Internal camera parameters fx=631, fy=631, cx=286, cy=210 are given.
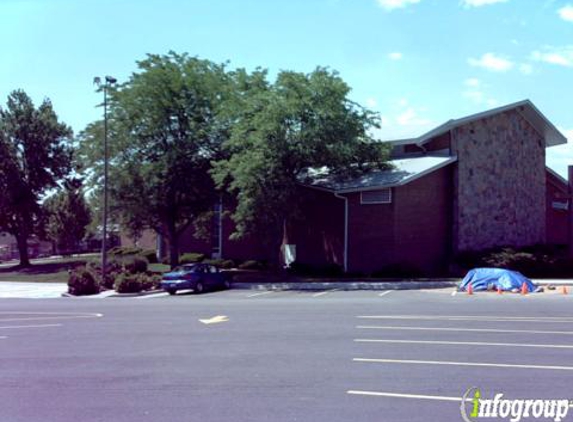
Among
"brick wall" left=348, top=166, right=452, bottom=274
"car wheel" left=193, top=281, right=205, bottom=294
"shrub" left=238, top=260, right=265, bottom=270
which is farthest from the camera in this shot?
"shrub" left=238, top=260, right=265, bottom=270

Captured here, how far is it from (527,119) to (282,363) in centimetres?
3536

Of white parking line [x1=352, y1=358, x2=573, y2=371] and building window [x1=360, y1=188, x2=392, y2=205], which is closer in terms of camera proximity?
white parking line [x1=352, y1=358, x2=573, y2=371]

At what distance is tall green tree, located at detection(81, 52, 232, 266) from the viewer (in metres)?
35.6

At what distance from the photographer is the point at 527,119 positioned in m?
40.6

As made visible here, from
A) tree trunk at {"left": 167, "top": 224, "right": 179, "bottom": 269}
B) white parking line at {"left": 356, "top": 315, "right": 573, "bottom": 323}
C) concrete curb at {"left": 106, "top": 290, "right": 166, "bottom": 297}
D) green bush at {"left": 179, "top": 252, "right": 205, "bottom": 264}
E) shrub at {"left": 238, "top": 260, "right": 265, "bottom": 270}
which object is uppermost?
tree trunk at {"left": 167, "top": 224, "right": 179, "bottom": 269}

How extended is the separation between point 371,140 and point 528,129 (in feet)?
42.7

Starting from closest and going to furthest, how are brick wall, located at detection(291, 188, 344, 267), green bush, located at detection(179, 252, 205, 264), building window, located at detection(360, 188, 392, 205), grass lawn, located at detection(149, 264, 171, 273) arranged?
building window, located at detection(360, 188, 392, 205), brick wall, located at detection(291, 188, 344, 267), grass lawn, located at detection(149, 264, 171, 273), green bush, located at detection(179, 252, 205, 264)

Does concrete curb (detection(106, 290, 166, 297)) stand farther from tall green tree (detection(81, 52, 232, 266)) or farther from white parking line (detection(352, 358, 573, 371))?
white parking line (detection(352, 358, 573, 371))

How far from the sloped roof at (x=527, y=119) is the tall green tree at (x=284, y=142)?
16.1ft

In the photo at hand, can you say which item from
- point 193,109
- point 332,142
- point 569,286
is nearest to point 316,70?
point 332,142

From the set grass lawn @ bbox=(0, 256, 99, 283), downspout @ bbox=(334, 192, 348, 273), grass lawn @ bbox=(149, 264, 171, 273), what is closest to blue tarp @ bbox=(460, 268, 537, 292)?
downspout @ bbox=(334, 192, 348, 273)

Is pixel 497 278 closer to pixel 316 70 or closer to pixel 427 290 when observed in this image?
pixel 427 290

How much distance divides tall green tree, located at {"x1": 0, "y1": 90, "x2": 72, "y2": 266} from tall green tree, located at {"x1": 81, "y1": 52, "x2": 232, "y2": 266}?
19836 mm

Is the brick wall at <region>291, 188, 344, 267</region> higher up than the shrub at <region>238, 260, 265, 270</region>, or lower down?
higher up
